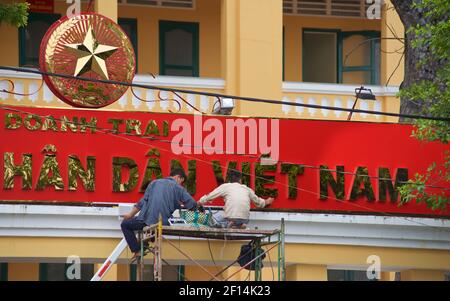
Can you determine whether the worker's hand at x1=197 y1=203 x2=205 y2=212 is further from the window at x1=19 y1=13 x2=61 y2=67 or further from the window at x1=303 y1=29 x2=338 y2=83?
the window at x1=303 y1=29 x2=338 y2=83

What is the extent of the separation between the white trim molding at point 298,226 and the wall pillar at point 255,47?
3.92 m

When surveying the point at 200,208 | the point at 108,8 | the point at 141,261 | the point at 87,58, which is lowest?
the point at 141,261

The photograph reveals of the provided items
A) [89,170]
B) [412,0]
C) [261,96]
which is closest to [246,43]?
[261,96]

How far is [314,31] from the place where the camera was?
106 feet

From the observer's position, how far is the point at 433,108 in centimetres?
2373

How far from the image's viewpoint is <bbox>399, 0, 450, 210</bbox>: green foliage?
910 inches

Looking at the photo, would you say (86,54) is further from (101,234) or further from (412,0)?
(412,0)

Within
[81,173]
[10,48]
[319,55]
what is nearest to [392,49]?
[319,55]

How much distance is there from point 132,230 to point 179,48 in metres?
8.82

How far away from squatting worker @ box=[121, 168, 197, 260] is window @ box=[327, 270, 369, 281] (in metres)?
8.35

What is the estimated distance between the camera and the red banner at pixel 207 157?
24.5 meters

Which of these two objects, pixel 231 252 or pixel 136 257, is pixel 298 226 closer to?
pixel 231 252

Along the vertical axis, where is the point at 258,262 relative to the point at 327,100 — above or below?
below

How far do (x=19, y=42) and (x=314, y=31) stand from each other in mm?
6121
